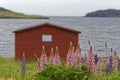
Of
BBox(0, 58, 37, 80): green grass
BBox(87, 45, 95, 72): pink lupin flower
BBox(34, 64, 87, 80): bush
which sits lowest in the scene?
BBox(0, 58, 37, 80): green grass

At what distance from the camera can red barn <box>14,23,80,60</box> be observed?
1169 inches

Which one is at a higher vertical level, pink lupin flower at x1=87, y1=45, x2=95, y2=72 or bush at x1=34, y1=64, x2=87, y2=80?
pink lupin flower at x1=87, y1=45, x2=95, y2=72

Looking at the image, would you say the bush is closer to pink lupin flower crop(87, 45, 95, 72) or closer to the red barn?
pink lupin flower crop(87, 45, 95, 72)

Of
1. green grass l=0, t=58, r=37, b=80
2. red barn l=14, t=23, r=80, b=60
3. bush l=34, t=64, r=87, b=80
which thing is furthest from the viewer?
red barn l=14, t=23, r=80, b=60

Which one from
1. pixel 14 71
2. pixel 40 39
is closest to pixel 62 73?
pixel 14 71

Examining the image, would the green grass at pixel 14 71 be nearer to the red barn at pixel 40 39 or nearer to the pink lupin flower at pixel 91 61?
the pink lupin flower at pixel 91 61

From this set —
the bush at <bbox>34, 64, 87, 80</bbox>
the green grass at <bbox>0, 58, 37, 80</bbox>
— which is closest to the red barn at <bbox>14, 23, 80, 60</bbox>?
the green grass at <bbox>0, 58, 37, 80</bbox>

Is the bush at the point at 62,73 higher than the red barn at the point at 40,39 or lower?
higher

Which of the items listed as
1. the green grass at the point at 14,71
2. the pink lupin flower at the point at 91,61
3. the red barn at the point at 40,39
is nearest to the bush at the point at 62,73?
the pink lupin flower at the point at 91,61

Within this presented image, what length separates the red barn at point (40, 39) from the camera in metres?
29.7

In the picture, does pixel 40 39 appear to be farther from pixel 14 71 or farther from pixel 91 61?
pixel 91 61

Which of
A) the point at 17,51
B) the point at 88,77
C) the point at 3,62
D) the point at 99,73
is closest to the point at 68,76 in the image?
the point at 88,77

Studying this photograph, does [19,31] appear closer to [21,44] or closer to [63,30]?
[21,44]

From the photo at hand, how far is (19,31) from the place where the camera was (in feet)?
97.6
